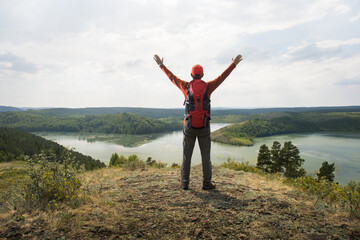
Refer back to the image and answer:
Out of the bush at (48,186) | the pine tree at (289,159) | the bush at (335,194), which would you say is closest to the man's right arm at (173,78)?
the bush at (48,186)

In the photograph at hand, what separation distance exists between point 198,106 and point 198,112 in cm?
14

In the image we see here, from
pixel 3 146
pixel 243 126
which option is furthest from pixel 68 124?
pixel 243 126

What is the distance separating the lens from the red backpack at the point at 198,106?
4.62m

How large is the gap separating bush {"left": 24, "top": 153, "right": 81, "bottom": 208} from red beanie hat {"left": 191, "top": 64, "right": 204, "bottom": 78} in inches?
144

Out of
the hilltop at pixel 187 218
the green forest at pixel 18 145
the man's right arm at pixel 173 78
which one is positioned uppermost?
the man's right arm at pixel 173 78

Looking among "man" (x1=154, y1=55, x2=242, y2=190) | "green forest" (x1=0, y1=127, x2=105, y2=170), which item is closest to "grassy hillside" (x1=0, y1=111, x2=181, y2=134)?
"green forest" (x1=0, y1=127, x2=105, y2=170)

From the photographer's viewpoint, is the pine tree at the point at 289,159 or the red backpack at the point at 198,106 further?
the pine tree at the point at 289,159

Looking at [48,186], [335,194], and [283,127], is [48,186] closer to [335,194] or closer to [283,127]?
[335,194]

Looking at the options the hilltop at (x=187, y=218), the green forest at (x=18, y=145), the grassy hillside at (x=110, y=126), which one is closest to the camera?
the hilltop at (x=187, y=218)

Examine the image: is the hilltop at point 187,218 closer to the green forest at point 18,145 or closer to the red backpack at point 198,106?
the red backpack at point 198,106

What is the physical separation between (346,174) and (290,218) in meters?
54.2

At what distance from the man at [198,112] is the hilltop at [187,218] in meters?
0.69

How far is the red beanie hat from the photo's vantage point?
193 inches

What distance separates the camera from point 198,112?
4637 mm
